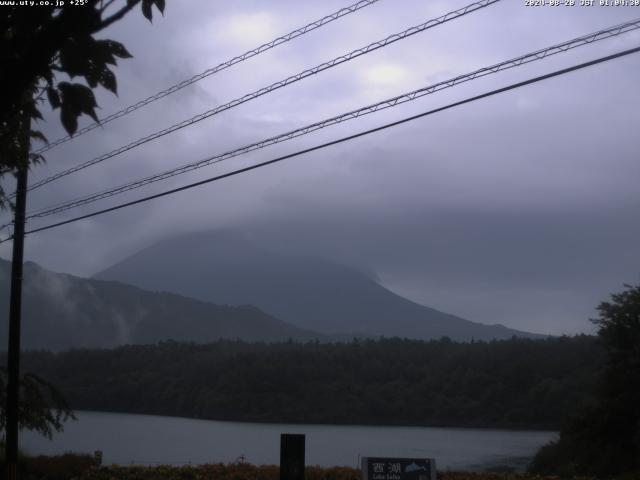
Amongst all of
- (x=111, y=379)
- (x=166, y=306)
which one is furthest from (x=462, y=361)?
(x=166, y=306)

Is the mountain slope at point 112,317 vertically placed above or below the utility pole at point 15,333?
above

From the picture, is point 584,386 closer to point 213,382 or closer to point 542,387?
point 542,387

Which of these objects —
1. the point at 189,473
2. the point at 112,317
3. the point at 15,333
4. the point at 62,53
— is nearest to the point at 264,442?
the point at 189,473

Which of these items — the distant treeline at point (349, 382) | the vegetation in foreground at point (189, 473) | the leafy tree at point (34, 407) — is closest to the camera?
the vegetation in foreground at point (189, 473)

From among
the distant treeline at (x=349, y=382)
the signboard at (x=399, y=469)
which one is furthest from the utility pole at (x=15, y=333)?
the distant treeline at (x=349, y=382)

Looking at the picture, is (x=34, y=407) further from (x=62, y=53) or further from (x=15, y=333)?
(x=62, y=53)

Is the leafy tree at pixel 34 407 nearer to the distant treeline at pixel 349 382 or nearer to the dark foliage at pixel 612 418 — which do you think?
the dark foliage at pixel 612 418
